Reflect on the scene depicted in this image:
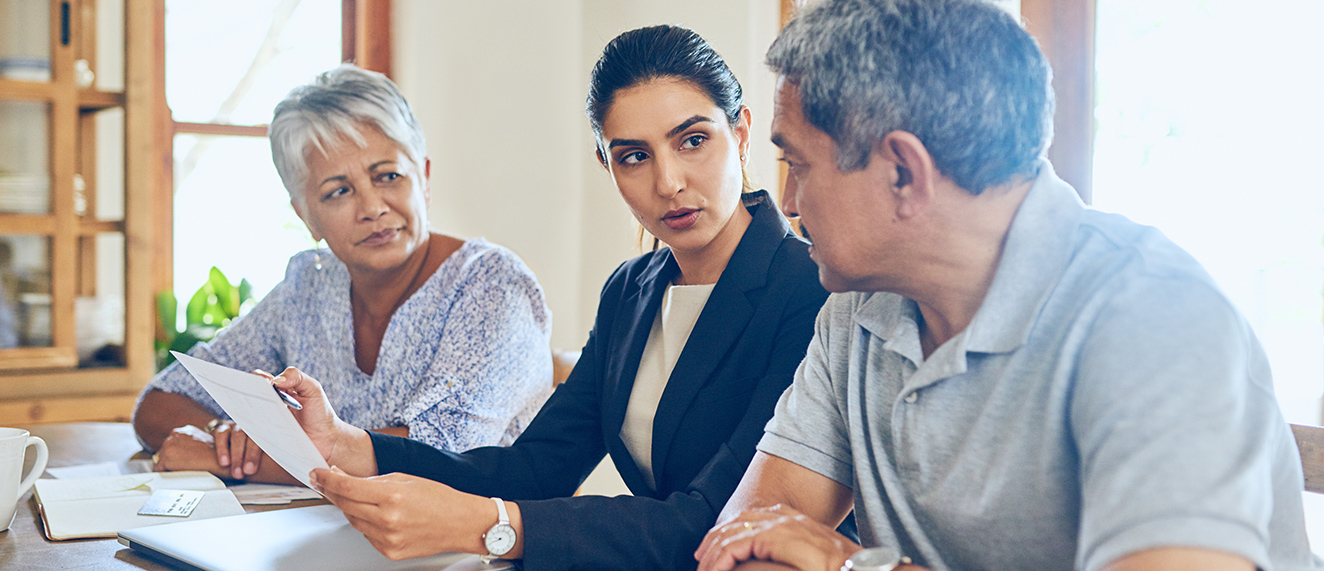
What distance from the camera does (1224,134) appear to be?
1.92m

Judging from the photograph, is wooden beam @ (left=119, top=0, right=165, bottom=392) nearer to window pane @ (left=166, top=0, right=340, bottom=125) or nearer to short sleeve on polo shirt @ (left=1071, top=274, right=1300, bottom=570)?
window pane @ (left=166, top=0, right=340, bottom=125)

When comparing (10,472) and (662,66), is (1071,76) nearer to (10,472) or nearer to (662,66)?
(662,66)

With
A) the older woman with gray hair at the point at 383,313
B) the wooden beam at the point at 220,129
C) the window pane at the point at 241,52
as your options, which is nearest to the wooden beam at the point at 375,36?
the window pane at the point at 241,52

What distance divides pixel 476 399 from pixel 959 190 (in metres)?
0.99

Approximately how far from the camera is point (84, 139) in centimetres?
269

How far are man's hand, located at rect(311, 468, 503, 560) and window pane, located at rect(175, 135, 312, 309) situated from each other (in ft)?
7.92

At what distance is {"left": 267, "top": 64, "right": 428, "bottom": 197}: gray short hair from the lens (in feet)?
5.66

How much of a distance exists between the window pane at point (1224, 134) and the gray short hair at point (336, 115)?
1.41m

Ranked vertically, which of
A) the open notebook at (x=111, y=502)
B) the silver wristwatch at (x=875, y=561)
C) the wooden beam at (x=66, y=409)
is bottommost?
the wooden beam at (x=66, y=409)

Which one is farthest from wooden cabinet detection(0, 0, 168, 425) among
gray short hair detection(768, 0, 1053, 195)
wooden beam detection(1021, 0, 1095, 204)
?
gray short hair detection(768, 0, 1053, 195)

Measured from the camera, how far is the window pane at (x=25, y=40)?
2594 millimetres

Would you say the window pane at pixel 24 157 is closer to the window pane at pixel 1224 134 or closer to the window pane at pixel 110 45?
the window pane at pixel 110 45

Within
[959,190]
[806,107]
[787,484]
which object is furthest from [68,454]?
[959,190]

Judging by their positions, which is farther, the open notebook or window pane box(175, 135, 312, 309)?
window pane box(175, 135, 312, 309)
